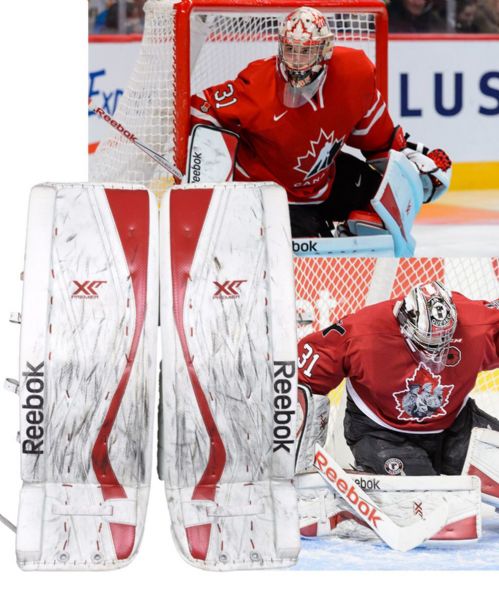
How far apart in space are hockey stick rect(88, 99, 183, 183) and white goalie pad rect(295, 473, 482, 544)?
1515 millimetres

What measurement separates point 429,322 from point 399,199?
1121 mm

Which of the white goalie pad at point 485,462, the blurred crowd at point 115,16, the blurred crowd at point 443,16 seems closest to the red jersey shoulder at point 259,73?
the blurred crowd at point 115,16

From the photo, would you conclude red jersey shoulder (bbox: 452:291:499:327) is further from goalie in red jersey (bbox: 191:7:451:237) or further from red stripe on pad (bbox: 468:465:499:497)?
goalie in red jersey (bbox: 191:7:451:237)

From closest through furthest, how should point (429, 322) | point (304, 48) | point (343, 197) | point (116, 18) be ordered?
point (429, 322) < point (304, 48) < point (343, 197) < point (116, 18)

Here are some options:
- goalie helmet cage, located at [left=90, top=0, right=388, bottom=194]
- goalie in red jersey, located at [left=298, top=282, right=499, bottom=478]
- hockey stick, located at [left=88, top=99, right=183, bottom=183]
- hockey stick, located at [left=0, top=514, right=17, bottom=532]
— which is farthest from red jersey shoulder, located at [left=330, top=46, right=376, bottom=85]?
hockey stick, located at [left=0, top=514, right=17, bottom=532]

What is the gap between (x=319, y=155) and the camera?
6918 mm

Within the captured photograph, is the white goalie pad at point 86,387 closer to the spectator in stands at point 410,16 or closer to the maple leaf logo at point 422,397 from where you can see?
the maple leaf logo at point 422,397

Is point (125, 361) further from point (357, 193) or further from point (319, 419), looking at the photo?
point (357, 193)

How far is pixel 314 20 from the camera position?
652 centimetres

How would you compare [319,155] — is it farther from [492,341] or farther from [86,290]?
[86,290]

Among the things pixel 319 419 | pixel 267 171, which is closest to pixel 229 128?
pixel 267 171

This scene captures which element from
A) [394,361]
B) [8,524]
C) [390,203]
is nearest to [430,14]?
[390,203]

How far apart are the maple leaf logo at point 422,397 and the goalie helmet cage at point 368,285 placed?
187 millimetres

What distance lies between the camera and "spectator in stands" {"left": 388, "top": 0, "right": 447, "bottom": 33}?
7949mm
